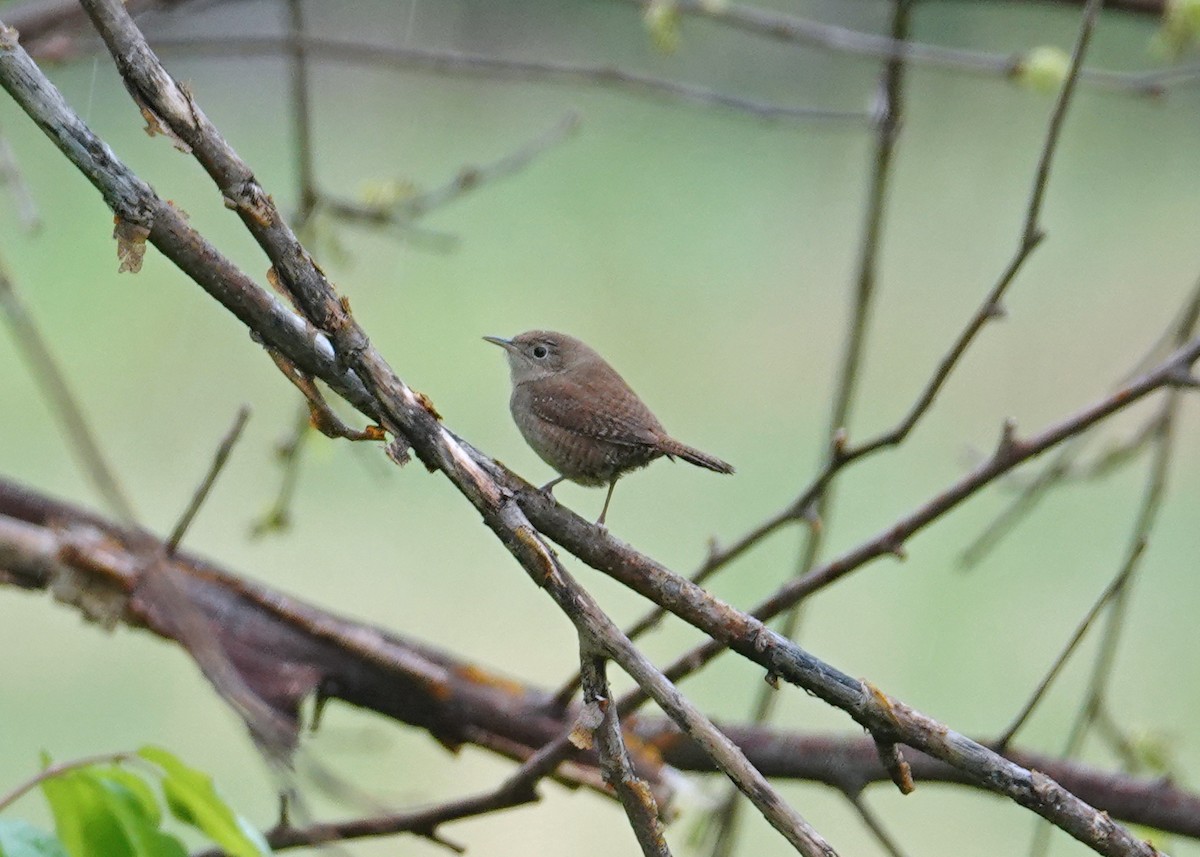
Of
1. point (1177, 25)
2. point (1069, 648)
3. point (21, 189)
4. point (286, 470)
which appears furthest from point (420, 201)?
point (1069, 648)

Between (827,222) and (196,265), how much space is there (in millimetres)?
4382

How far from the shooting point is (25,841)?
0.93 metres

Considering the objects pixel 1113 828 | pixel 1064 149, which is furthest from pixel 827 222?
pixel 1113 828

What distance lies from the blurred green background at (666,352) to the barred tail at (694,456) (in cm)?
119

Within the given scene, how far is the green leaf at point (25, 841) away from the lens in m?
0.92

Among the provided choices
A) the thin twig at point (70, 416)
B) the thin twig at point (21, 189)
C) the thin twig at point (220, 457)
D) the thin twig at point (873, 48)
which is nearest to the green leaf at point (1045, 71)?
the thin twig at point (873, 48)

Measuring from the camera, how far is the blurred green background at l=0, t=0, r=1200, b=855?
3719mm

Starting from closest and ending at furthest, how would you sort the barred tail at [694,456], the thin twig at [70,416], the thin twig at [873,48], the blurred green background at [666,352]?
the thin twig at [70,416], the barred tail at [694,456], the thin twig at [873,48], the blurred green background at [666,352]

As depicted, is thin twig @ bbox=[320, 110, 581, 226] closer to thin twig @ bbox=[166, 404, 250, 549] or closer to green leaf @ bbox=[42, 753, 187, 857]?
thin twig @ bbox=[166, 404, 250, 549]

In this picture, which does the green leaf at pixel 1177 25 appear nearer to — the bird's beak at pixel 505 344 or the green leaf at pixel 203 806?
the bird's beak at pixel 505 344

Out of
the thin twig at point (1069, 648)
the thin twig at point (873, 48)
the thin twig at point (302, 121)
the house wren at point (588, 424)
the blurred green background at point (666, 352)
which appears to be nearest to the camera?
the thin twig at point (1069, 648)

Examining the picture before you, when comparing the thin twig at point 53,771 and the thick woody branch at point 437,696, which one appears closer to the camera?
the thin twig at point 53,771

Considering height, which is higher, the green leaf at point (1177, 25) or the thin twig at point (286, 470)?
the green leaf at point (1177, 25)

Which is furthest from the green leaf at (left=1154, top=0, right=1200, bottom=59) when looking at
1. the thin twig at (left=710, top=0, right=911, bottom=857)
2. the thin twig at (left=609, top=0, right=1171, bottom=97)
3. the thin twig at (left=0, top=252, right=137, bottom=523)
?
the thin twig at (left=0, top=252, right=137, bottom=523)
